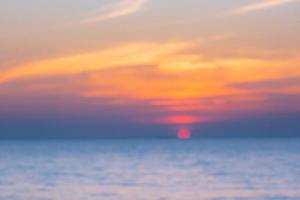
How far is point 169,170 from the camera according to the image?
59.0 metres

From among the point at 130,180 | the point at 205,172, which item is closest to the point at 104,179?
the point at 130,180

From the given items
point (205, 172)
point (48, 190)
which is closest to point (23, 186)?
point (48, 190)

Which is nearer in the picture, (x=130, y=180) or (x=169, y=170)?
(x=130, y=180)

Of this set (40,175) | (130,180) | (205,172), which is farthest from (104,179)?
(205,172)

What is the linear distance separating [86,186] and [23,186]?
371 cm

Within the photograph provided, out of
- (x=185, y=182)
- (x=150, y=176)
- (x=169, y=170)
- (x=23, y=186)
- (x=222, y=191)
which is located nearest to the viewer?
(x=222, y=191)

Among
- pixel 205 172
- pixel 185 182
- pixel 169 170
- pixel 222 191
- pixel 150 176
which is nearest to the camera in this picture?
pixel 222 191

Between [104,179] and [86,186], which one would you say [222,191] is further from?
[104,179]

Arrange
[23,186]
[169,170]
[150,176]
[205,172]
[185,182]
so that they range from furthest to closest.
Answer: [169,170] → [205,172] → [150,176] → [185,182] → [23,186]

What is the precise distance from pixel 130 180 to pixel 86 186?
17.3ft

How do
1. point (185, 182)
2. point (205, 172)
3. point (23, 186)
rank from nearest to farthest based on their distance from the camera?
1. point (23, 186)
2. point (185, 182)
3. point (205, 172)

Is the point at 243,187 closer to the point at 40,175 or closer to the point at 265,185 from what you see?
the point at 265,185

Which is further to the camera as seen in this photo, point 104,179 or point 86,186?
point 104,179

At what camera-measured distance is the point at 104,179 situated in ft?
163
